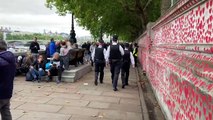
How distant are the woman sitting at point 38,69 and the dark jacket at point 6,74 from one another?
25.6 feet

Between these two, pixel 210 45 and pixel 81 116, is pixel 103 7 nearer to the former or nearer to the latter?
pixel 81 116

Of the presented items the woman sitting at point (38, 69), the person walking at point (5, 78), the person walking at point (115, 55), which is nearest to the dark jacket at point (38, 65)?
the woman sitting at point (38, 69)

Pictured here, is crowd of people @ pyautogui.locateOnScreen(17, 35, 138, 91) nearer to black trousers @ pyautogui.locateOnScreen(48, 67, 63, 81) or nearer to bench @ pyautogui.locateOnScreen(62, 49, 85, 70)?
black trousers @ pyautogui.locateOnScreen(48, 67, 63, 81)

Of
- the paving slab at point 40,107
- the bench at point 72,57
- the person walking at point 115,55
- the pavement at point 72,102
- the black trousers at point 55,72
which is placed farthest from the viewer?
the bench at point 72,57

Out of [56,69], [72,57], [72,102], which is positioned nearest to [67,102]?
[72,102]

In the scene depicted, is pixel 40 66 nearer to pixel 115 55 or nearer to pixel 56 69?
pixel 56 69

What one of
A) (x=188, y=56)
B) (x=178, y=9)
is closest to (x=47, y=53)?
(x=178, y=9)

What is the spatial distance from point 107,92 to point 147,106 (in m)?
2.38

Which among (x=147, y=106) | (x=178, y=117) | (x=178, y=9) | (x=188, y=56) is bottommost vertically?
(x=147, y=106)

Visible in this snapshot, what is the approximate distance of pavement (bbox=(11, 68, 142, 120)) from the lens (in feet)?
25.9

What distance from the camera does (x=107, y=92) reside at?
462 inches

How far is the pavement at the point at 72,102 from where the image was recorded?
788 centimetres

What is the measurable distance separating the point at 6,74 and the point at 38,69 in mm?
8295

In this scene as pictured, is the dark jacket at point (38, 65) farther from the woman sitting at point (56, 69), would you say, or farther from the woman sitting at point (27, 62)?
the woman sitting at point (27, 62)
